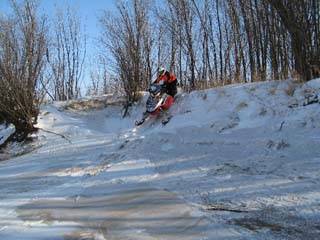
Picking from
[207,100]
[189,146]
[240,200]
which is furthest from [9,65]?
[240,200]

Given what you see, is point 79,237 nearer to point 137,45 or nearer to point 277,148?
point 277,148

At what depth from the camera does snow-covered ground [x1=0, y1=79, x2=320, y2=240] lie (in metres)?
4.30

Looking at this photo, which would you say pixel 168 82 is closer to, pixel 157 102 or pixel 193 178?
pixel 157 102

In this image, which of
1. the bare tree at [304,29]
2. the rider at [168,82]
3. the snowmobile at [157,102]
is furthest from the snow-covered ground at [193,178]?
the rider at [168,82]

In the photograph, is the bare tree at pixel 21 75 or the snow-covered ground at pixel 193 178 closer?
the snow-covered ground at pixel 193 178

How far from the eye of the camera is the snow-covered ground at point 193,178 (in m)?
4.30

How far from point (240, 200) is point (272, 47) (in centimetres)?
1018

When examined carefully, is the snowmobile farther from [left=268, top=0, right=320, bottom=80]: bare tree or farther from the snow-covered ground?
[left=268, top=0, right=320, bottom=80]: bare tree

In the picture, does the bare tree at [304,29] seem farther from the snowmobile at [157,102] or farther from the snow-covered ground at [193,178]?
the snowmobile at [157,102]

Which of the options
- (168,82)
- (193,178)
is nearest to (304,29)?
(168,82)

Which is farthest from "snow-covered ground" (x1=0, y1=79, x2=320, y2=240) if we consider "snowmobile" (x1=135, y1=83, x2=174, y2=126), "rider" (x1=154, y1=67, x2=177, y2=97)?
"rider" (x1=154, y1=67, x2=177, y2=97)

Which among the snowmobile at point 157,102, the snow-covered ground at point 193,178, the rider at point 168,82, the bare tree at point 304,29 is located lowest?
the snow-covered ground at point 193,178

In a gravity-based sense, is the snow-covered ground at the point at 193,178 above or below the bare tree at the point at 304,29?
below

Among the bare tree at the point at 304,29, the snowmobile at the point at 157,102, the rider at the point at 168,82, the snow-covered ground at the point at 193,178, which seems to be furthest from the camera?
the rider at the point at 168,82
